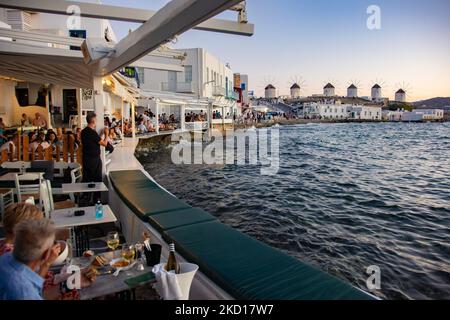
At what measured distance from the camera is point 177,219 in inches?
167

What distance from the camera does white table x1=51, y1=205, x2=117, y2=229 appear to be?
3653 millimetres

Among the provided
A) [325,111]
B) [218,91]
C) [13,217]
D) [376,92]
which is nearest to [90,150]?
[13,217]

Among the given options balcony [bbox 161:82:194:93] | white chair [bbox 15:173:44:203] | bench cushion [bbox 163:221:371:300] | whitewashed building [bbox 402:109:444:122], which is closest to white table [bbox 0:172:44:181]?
white chair [bbox 15:173:44:203]

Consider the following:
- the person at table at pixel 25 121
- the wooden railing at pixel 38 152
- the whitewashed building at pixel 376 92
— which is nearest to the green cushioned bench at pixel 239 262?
the wooden railing at pixel 38 152

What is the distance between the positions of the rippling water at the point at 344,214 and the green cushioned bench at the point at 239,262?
276cm

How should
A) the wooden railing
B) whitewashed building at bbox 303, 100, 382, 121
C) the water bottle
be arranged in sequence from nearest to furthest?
the water bottle < the wooden railing < whitewashed building at bbox 303, 100, 382, 121

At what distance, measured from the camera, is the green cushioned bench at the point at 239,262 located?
8.30 ft

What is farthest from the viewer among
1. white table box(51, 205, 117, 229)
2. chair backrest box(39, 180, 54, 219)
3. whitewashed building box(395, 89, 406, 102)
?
whitewashed building box(395, 89, 406, 102)

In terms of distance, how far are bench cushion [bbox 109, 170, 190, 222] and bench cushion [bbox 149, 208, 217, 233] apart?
7.4 inches

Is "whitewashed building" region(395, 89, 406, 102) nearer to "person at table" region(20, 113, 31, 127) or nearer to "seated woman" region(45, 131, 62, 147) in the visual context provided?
"person at table" region(20, 113, 31, 127)

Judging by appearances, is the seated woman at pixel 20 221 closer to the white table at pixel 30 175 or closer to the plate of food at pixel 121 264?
the plate of food at pixel 121 264

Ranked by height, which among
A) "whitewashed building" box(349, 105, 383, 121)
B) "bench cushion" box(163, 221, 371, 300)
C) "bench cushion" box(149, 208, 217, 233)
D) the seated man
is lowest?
"bench cushion" box(163, 221, 371, 300)
